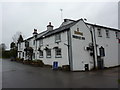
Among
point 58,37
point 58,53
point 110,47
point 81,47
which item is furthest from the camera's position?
point 110,47

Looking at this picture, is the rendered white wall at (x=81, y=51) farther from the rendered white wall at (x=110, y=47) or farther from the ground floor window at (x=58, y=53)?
the ground floor window at (x=58, y=53)

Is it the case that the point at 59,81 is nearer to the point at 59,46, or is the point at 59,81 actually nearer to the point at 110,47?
the point at 59,46

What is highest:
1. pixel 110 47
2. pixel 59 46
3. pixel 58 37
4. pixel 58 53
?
pixel 58 37

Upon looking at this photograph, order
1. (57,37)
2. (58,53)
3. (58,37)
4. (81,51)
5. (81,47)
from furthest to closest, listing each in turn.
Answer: (57,37), (58,37), (58,53), (81,47), (81,51)

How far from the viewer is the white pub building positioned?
12977 millimetres

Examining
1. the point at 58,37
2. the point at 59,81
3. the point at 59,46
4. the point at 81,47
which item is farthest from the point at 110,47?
the point at 59,81

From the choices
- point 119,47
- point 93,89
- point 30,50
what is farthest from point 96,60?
point 30,50

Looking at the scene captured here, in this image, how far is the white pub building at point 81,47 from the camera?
12977mm

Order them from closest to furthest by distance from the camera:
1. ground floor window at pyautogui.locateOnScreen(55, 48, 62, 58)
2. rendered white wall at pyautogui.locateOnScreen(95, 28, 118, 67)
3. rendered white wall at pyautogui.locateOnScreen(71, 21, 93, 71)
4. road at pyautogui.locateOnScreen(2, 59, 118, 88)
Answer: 1. road at pyautogui.locateOnScreen(2, 59, 118, 88)
2. rendered white wall at pyautogui.locateOnScreen(71, 21, 93, 71)
3. ground floor window at pyautogui.locateOnScreen(55, 48, 62, 58)
4. rendered white wall at pyautogui.locateOnScreen(95, 28, 118, 67)

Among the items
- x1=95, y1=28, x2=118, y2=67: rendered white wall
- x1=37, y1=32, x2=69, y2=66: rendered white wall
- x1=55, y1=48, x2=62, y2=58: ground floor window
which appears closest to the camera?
x1=37, y1=32, x2=69, y2=66: rendered white wall

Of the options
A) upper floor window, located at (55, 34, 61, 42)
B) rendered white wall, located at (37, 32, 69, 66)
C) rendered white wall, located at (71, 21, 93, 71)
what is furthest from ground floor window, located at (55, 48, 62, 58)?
rendered white wall, located at (71, 21, 93, 71)

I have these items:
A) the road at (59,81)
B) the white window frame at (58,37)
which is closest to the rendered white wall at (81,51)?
the white window frame at (58,37)

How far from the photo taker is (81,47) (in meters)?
13.6

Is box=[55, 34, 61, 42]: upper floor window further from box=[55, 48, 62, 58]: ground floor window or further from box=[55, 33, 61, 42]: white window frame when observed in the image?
box=[55, 48, 62, 58]: ground floor window
